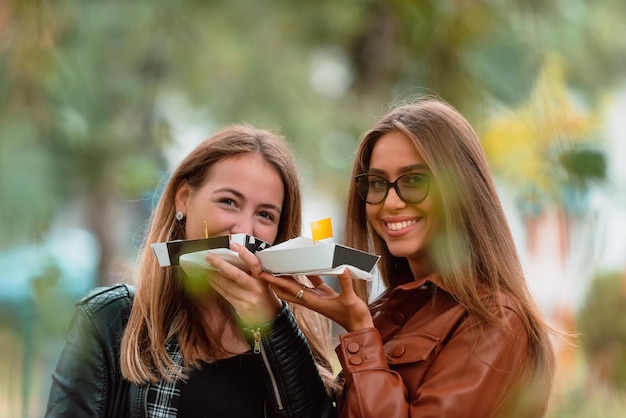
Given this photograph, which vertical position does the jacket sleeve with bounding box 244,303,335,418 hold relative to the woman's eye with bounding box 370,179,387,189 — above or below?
below

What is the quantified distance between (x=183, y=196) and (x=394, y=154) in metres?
0.61

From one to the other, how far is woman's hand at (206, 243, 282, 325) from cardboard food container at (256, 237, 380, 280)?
0.12ft

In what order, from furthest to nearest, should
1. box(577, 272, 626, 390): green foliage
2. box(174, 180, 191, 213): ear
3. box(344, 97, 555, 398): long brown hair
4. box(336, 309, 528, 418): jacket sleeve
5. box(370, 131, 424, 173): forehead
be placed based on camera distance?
box(174, 180, 191, 213): ear → box(370, 131, 424, 173): forehead → box(344, 97, 555, 398): long brown hair → box(336, 309, 528, 418): jacket sleeve → box(577, 272, 626, 390): green foliage

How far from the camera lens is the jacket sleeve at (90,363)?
176 centimetres

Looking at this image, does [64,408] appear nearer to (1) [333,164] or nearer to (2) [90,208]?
(2) [90,208]

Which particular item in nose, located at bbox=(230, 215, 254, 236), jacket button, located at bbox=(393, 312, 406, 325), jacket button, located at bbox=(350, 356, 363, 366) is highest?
nose, located at bbox=(230, 215, 254, 236)

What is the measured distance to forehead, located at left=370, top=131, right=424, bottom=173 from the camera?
5.94 ft

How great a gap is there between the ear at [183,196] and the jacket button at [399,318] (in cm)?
63

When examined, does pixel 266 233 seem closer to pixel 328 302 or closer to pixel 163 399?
pixel 328 302

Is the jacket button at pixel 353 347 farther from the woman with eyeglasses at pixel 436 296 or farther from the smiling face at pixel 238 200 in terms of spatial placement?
the smiling face at pixel 238 200

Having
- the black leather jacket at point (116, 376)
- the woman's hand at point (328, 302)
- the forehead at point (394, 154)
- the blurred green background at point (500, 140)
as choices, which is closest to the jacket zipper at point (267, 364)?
the black leather jacket at point (116, 376)

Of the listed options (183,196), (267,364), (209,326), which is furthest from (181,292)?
(267,364)

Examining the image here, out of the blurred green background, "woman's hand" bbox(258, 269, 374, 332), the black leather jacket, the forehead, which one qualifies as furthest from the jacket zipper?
the blurred green background

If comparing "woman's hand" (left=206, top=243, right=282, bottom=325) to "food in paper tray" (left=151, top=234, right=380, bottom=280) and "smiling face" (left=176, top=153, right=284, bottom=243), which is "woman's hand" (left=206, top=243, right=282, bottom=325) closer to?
"food in paper tray" (left=151, top=234, right=380, bottom=280)
